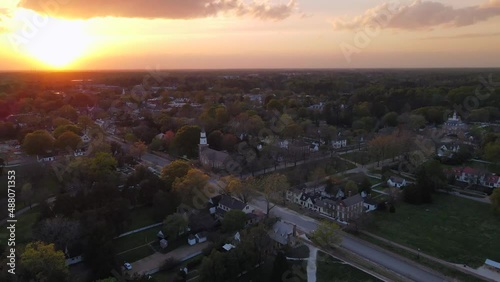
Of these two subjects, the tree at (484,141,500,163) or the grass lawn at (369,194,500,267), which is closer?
the grass lawn at (369,194,500,267)

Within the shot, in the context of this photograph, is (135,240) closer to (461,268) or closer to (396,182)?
(461,268)

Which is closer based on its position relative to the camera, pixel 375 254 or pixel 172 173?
pixel 375 254

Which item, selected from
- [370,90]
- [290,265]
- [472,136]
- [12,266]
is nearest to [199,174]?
[290,265]

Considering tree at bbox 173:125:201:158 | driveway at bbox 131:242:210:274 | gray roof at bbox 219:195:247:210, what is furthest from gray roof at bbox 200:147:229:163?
driveway at bbox 131:242:210:274

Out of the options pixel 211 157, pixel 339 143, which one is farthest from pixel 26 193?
pixel 339 143

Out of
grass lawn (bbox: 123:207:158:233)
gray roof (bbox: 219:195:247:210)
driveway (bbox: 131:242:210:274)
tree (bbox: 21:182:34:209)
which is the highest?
tree (bbox: 21:182:34:209)

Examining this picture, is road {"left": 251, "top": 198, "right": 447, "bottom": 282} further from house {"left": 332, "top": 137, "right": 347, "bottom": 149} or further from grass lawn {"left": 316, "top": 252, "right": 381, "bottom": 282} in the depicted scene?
house {"left": 332, "top": 137, "right": 347, "bottom": 149}
